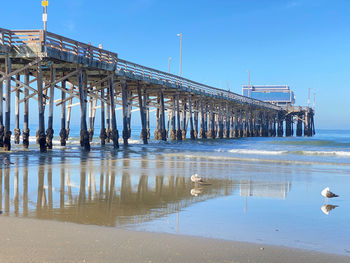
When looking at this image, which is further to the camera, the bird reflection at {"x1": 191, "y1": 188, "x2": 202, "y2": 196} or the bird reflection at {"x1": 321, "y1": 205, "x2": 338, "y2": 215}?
the bird reflection at {"x1": 191, "y1": 188, "x2": 202, "y2": 196}

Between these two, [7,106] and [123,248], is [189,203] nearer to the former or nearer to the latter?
[123,248]

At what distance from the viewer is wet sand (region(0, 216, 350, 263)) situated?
4.16 meters

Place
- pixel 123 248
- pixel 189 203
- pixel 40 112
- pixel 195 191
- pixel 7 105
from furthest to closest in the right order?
pixel 40 112
pixel 7 105
pixel 195 191
pixel 189 203
pixel 123 248

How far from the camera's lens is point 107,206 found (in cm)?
682

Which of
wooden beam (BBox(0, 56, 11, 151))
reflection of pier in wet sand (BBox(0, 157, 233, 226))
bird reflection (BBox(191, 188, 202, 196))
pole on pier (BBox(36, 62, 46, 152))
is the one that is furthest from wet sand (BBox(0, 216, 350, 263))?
wooden beam (BBox(0, 56, 11, 151))

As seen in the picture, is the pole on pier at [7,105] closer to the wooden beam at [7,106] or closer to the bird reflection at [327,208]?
the wooden beam at [7,106]

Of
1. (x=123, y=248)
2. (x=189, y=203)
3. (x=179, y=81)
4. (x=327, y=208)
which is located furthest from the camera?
(x=179, y=81)

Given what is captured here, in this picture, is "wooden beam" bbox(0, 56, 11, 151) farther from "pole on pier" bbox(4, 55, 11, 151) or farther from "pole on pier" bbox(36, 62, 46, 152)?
"pole on pier" bbox(36, 62, 46, 152)

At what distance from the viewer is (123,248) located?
175 inches

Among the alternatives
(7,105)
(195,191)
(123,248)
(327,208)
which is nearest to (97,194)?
(195,191)

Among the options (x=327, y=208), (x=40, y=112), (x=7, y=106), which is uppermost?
(x=7, y=106)

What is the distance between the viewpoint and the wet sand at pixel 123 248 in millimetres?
4156

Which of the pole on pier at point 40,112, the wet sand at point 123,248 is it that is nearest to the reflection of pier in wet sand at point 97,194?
the wet sand at point 123,248

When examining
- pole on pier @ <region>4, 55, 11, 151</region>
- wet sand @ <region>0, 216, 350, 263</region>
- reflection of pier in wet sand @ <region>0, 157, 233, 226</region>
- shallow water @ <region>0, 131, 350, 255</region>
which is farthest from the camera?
pole on pier @ <region>4, 55, 11, 151</region>
